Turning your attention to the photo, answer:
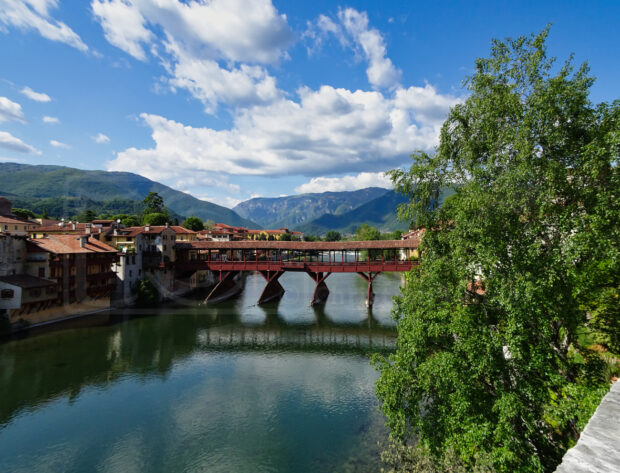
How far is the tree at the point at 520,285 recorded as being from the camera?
9453 millimetres

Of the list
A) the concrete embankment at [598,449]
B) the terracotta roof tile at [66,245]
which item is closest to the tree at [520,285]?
the concrete embankment at [598,449]

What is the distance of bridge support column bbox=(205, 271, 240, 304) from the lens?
49312mm

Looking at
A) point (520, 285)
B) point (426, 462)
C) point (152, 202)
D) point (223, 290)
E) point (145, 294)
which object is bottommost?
point (426, 462)

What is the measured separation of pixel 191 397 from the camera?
68.4 ft

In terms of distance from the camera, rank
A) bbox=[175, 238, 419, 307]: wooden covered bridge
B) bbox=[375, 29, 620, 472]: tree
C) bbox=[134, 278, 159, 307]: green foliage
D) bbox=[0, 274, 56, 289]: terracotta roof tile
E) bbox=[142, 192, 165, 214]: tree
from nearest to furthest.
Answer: bbox=[375, 29, 620, 472]: tree
bbox=[0, 274, 56, 289]: terracotta roof tile
bbox=[175, 238, 419, 307]: wooden covered bridge
bbox=[134, 278, 159, 307]: green foliage
bbox=[142, 192, 165, 214]: tree

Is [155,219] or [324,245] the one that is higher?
[155,219]

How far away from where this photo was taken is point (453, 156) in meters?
14.6

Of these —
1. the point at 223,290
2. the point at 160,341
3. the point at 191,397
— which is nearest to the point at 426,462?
the point at 191,397

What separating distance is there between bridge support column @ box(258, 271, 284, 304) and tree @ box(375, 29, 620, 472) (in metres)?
36.5

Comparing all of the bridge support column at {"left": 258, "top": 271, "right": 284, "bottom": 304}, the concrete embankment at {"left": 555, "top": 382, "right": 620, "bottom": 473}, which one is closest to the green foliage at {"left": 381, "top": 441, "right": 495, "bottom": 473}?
the concrete embankment at {"left": 555, "top": 382, "right": 620, "bottom": 473}

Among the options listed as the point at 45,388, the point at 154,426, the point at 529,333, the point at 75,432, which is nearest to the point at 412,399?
the point at 529,333

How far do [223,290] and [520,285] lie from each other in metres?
51.2

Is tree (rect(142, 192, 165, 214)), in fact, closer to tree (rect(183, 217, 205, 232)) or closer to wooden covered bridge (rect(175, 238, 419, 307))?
tree (rect(183, 217, 205, 232))

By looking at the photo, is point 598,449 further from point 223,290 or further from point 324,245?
point 223,290
